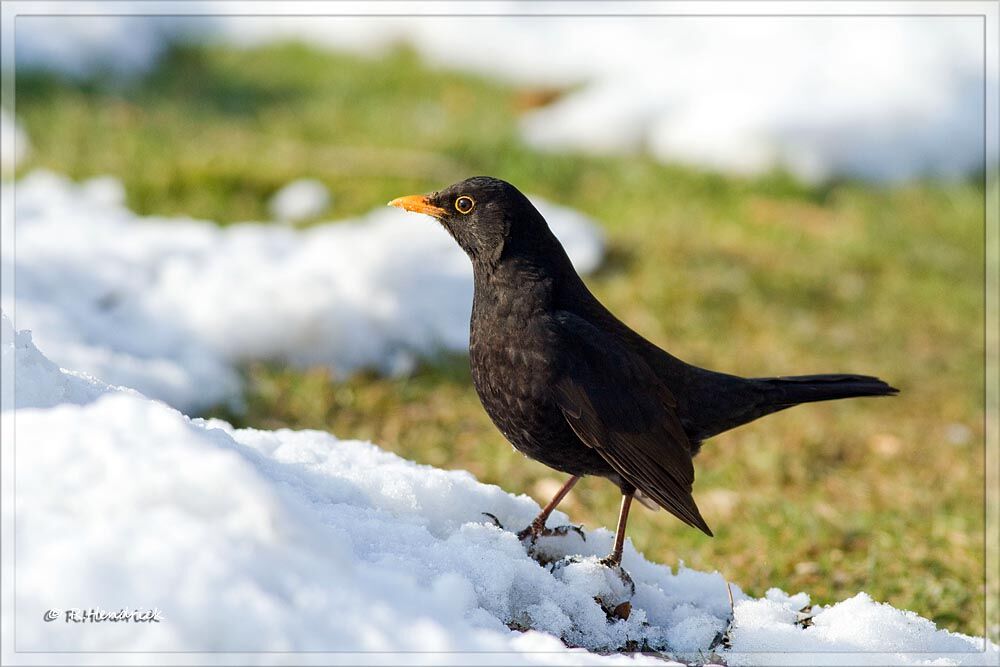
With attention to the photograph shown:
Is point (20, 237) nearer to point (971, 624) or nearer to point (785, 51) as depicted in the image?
point (971, 624)

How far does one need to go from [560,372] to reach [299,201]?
4880mm

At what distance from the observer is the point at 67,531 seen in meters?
1.85

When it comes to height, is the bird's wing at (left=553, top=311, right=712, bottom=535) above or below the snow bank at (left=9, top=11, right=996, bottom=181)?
below

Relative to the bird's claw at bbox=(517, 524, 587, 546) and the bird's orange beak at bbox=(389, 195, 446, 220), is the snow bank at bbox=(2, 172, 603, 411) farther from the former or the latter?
the bird's claw at bbox=(517, 524, 587, 546)

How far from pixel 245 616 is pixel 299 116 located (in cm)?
896

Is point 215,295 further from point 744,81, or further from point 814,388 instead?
point 744,81

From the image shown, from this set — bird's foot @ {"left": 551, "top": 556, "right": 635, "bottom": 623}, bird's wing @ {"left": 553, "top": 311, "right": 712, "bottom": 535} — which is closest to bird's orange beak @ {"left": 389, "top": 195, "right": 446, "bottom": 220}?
bird's wing @ {"left": 553, "top": 311, "right": 712, "bottom": 535}

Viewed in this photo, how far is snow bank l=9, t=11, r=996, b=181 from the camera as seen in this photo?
9.45 meters

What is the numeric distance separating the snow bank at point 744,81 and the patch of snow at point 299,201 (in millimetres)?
2634

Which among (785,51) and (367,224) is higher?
(785,51)

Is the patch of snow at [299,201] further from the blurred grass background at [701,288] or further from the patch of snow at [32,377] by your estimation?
the patch of snow at [32,377]

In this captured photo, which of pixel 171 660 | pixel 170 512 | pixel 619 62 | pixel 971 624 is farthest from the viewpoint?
pixel 619 62

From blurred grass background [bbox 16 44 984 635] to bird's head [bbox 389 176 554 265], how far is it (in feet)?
4.96

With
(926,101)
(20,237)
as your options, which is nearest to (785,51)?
(926,101)
